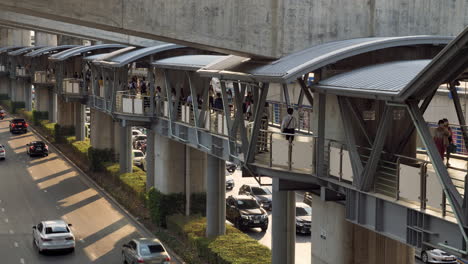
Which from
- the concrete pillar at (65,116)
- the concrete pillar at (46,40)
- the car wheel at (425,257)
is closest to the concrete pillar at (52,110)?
the concrete pillar at (65,116)

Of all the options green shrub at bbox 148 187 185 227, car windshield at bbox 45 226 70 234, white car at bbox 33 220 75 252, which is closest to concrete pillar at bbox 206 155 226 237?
green shrub at bbox 148 187 185 227

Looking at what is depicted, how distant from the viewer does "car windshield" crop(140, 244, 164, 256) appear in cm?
2872

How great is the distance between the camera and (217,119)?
1134 inches

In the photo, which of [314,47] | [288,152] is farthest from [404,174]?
[314,47]

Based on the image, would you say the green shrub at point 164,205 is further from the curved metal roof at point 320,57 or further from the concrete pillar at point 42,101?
the concrete pillar at point 42,101

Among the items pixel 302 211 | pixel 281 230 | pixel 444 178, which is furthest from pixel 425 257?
pixel 444 178

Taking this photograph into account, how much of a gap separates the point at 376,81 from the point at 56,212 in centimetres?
2673

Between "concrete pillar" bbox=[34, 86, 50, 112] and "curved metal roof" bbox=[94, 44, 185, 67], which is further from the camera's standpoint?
"concrete pillar" bbox=[34, 86, 50, 112]

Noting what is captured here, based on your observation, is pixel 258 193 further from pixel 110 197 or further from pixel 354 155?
pixel 354 155

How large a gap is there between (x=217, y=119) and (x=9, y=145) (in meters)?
41.0

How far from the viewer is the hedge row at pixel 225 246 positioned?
28.0 meters

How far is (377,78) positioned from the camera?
17.4 meters

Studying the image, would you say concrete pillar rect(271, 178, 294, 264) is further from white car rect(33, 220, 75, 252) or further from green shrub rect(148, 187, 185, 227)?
green shrub rect(148, 187, 185, 227)

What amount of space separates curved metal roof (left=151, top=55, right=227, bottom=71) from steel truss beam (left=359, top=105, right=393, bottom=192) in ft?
37.8
